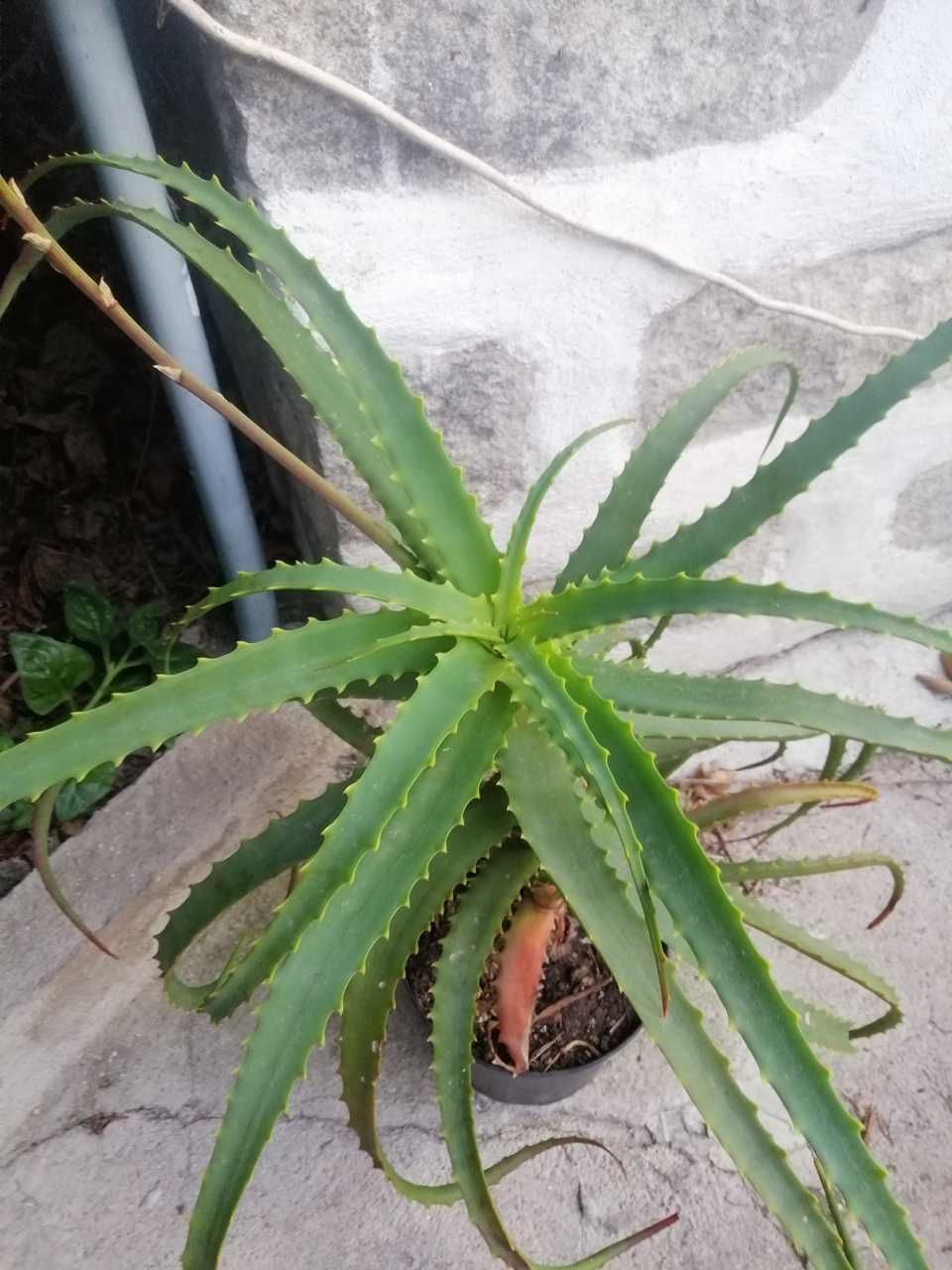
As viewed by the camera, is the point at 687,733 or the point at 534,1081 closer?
the point at 687,733

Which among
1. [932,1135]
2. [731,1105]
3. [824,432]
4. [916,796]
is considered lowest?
[932,1135]

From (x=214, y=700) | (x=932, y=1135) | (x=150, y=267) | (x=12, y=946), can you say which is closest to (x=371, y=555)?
(x=150, y=267)

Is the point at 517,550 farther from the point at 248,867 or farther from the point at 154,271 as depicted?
the point at 154,271

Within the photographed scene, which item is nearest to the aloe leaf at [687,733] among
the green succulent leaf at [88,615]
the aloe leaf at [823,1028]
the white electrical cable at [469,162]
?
the aloe leaf at [823,1028]

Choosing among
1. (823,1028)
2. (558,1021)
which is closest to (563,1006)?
(558,1021)

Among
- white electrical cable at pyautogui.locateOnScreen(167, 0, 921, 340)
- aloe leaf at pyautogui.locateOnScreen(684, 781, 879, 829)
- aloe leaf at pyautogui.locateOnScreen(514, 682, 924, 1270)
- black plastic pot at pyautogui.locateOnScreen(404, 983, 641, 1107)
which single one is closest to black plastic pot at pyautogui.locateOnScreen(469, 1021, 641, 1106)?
black plastic pot at pyautogui.locateOnScreen(404, 983, 641, 1107)

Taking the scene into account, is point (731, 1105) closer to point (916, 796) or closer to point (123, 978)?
point (123, 978)
